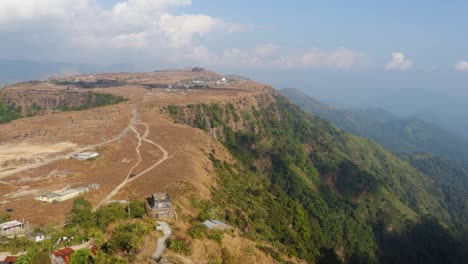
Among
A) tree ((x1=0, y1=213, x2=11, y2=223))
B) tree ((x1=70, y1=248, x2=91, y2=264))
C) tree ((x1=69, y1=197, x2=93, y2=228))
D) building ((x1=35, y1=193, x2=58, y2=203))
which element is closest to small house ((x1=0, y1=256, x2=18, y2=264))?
tree ((x1=70, y1=248, x2=91, y2=264))

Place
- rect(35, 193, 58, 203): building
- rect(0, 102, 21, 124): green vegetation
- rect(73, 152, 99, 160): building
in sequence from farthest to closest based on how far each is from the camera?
rect(0, 102, 21, 124): green vegetation
rect(73, 152, 99, 160): building
rect(35, 193, 58, 203): building

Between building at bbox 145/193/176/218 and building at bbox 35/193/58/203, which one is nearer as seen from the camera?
building at bbox 145/193/176/218

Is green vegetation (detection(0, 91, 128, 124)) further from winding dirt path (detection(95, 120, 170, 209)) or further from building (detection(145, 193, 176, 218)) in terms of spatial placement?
building (detection(145, 193, 176, 218))

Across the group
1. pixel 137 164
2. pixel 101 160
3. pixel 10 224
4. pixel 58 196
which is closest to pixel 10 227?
pixel 10 224

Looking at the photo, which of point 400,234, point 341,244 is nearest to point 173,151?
point 341,244

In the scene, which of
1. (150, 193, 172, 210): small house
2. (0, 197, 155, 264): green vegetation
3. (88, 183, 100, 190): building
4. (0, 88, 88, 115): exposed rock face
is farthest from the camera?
(0, 88, 88, 115): exposed rock face

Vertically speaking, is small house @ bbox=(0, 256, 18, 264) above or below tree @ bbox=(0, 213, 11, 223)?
above

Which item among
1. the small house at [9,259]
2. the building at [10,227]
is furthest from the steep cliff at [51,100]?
the small house at [9,259]

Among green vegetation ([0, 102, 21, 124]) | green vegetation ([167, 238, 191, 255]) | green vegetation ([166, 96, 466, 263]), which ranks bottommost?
green vegetation ([166, 96, 466, 263])
